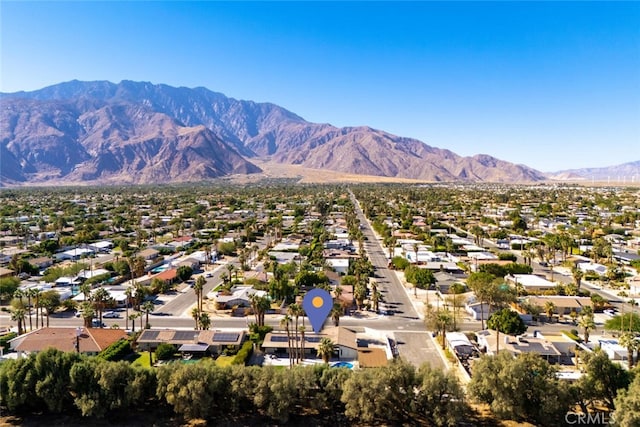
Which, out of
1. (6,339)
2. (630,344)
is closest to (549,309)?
(630,344)

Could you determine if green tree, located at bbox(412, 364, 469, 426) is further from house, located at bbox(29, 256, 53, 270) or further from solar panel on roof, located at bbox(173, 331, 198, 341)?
house, located at bbox(29, 256, 53, 270)

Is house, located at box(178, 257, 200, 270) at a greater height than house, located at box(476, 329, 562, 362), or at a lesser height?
greater

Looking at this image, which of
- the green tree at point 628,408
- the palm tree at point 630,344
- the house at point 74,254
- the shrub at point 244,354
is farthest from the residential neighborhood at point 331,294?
the green tree at point 628,408

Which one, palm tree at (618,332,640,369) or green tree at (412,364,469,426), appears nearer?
green tree at (412,364,469,426)

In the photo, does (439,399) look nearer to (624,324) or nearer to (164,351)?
(164,351)

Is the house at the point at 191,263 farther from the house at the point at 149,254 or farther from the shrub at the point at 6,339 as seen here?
the shrub at the point at 6,339

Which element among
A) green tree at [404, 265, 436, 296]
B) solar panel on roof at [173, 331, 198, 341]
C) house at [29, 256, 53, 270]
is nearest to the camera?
solar panel on roof at [173, 331, 198, 341]

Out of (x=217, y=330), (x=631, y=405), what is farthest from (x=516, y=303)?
(x=217, y=330)

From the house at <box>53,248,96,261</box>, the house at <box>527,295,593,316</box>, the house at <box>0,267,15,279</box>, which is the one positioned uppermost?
the house at <box>53,248,96,261</box>

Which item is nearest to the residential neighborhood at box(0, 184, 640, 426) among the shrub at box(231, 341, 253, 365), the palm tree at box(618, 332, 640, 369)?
the palm tree at box(618, 332, 640, 369)
